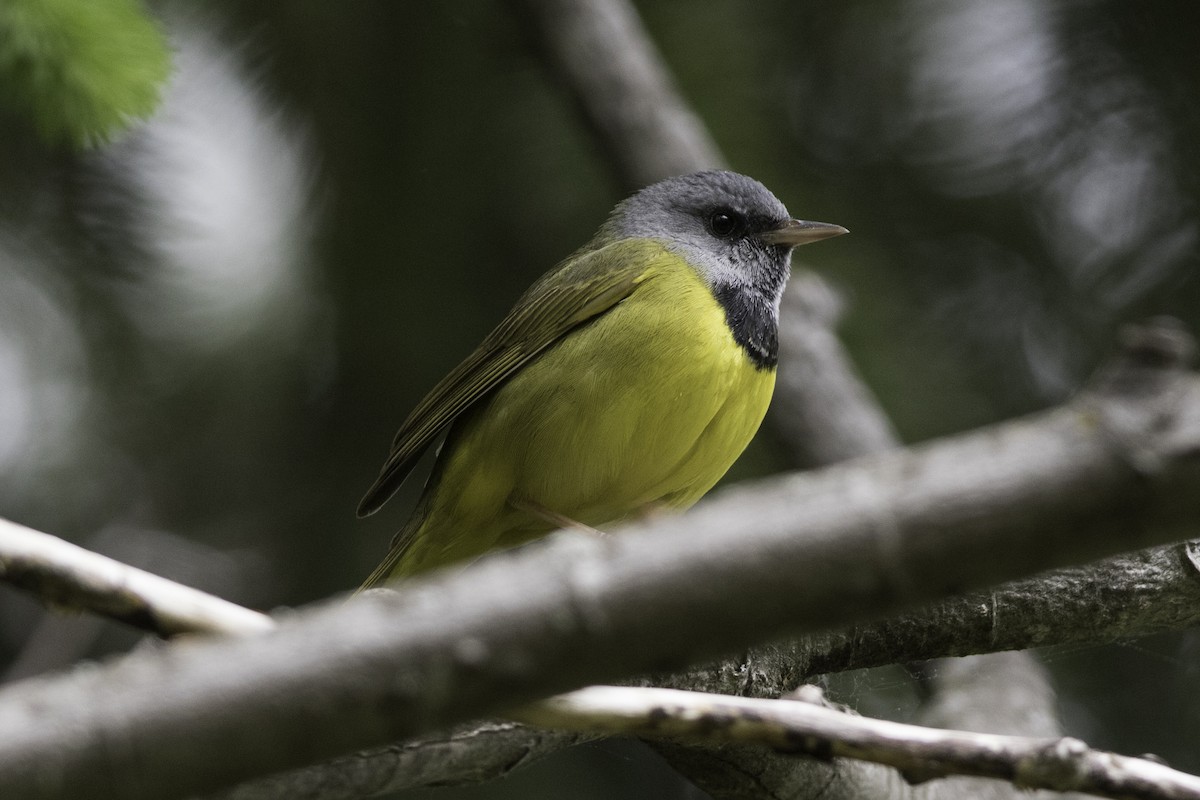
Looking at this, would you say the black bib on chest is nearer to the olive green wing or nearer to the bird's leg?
the olive green wing

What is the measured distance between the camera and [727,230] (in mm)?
4750

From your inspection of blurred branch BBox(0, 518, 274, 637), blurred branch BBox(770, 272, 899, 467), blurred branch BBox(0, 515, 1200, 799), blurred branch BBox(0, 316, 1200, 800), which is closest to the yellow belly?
blurred branch BBox(0, 515, 1200, 799)

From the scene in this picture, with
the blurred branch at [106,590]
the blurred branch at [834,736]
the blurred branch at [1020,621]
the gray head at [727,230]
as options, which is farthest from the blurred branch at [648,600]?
the gray head at [727,230]

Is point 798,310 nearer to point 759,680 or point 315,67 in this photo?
point 315,67

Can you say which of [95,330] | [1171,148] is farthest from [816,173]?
[95,330]


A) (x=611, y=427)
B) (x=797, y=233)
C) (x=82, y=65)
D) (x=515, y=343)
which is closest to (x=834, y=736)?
(x=611, y=427)

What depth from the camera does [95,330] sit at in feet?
16.1

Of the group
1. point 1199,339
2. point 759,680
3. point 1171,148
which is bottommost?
point 1199,339

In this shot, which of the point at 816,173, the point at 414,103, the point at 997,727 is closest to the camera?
the point at 997,727

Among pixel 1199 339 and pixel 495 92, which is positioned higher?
pixel 495 92

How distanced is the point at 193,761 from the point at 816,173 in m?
Answer: 4.78

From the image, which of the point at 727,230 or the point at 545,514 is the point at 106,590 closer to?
the point at 545,514

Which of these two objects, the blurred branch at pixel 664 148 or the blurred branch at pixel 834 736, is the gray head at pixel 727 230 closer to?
the blurred branch at pixel 664 148

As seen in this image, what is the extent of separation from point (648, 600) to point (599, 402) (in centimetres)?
250
